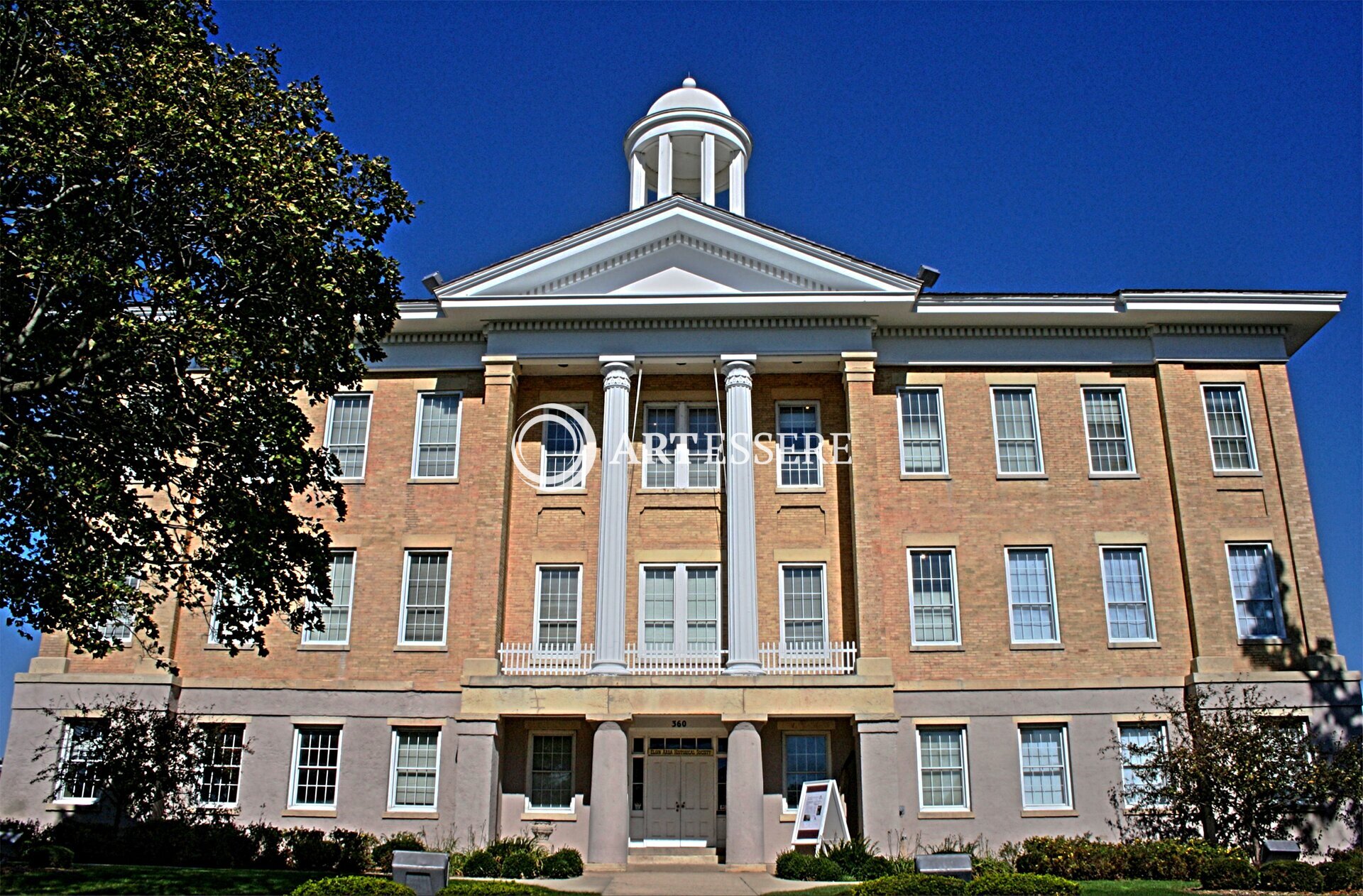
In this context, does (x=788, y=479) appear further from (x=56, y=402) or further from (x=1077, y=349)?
(x=56, y=402)

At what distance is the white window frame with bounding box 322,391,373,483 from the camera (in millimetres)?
29359

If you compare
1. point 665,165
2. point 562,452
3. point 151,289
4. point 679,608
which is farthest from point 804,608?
point 151,289

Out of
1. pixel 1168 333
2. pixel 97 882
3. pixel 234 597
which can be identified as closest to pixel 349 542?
pixel 234 597

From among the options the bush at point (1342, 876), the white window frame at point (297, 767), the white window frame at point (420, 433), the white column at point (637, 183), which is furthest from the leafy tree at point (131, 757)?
the bush at point (1342, 876)

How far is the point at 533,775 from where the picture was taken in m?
27.0

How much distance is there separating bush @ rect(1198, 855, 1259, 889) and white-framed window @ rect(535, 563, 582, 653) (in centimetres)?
1422

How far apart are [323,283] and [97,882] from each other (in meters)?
11.4

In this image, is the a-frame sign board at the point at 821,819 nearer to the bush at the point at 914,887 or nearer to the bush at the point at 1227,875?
the bush at the point at 914,887

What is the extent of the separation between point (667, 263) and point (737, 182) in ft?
19.6

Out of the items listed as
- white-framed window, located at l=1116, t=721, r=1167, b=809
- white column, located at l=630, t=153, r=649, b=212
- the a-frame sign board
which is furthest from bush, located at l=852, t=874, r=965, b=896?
white column, located at l=630, t=153, r=649, b=212

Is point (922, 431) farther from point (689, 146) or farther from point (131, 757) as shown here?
point (131, 757)

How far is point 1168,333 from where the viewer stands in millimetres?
29391

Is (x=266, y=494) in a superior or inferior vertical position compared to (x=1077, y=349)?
inferior

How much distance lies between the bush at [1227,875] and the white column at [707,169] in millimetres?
19890
